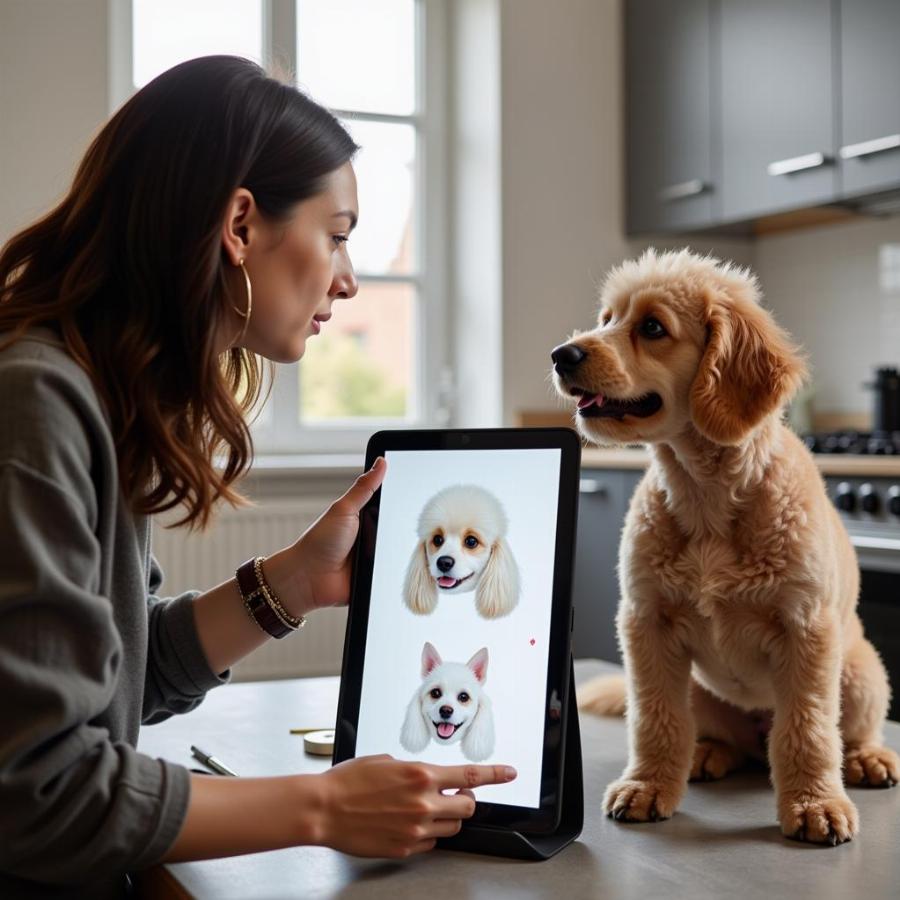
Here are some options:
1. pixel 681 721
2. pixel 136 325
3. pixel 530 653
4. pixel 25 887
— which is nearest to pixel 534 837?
pixel 530 653

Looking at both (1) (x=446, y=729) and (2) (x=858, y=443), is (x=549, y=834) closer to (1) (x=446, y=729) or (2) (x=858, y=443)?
(1) (x=446, y=729)

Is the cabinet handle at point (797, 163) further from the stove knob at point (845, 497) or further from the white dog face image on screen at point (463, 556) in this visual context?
the white dog face image on screen at point (463, 556)

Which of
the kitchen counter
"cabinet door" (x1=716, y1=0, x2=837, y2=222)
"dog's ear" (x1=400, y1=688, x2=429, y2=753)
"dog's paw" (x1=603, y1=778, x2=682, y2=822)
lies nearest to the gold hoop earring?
"dog's ear" (x1=400, y1=688, x2=429, y2=753)

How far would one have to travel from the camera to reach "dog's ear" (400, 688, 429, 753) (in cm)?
86

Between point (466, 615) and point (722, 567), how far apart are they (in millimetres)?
240

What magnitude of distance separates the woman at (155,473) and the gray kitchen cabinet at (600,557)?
2.13 metres

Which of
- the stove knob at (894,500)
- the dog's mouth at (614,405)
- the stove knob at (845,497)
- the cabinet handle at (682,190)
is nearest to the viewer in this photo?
the dog's mouth at (614,405)

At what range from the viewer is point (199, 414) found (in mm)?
Result: 899

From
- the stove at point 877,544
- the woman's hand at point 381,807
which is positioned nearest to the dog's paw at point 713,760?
the woman's hand at point 381,807

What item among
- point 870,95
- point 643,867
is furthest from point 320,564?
point 870,95

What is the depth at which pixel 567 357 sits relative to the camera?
3.67 ft

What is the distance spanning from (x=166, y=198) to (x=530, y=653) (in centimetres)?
44

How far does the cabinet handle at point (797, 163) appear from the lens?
3061mm

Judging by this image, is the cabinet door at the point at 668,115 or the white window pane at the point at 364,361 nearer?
the cabinet door at the point at 668,115
